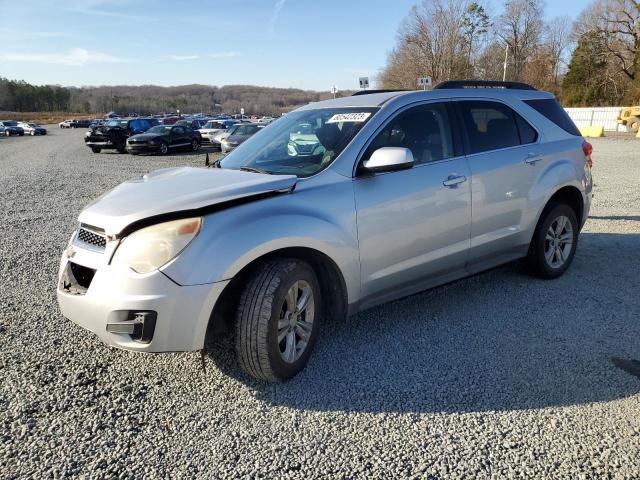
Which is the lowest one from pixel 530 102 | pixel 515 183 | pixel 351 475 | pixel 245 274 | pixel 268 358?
pixel 351 475

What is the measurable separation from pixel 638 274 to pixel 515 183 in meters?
1.92

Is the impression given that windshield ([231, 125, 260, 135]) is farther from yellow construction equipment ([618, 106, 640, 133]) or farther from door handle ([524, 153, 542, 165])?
yellow construction equipment ([618, 106, 640, 133])

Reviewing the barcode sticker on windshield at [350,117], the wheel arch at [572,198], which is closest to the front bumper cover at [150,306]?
the barcode sticker on windshield at [350,117]

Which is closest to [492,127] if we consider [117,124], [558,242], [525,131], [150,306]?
[525,131]

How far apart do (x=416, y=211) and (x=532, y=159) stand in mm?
1606

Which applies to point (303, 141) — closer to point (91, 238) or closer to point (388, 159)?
point (388, 159)

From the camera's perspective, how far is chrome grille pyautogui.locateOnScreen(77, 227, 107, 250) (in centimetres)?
302

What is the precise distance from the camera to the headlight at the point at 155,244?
2.76m

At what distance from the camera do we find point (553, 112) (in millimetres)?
4992

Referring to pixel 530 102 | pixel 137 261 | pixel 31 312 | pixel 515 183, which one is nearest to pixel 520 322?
pixel 515 183

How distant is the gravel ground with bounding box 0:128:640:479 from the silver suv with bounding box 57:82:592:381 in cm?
35

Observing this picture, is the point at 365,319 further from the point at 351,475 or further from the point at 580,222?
the point at 580,222

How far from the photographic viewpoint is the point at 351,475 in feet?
7.82

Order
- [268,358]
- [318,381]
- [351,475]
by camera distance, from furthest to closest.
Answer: [318,381] → [268,358] → [351,475]
